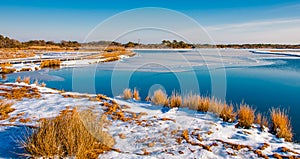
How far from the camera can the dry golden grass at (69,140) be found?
3.32 m

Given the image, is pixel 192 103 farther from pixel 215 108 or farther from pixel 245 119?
pixel 245 119

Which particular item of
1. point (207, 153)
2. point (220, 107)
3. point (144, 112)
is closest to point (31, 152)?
point (207, 153)

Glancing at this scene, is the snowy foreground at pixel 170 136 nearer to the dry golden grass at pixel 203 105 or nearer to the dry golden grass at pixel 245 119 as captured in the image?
the dry golden grass at pixel 245 119

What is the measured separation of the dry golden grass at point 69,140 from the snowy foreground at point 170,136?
200mm

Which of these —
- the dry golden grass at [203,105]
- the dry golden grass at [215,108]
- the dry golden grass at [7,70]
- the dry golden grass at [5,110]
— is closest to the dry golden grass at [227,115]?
the dry golden grass at [215,108]

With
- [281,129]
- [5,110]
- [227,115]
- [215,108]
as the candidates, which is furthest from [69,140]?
[281,129]

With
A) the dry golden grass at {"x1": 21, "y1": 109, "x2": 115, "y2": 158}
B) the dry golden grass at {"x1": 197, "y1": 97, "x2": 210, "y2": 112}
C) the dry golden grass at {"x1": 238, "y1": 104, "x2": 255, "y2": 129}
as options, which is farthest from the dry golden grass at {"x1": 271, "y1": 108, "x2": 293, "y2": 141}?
the dry golden grass at {"x1": 21, "y1": 109, "x2": 115, "y2": 158}

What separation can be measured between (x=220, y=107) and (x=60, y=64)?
1779 cm

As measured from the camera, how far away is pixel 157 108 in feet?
21.3

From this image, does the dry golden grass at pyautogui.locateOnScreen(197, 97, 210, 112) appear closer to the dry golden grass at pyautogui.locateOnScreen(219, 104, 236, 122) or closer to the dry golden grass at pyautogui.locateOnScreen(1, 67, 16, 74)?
the dry golden grass at pyautogui.locateOnScreen(219, 104, 236, 122)

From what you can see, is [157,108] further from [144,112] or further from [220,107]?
[220,107]

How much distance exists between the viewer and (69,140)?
137 inches

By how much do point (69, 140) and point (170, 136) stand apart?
181 centimetres

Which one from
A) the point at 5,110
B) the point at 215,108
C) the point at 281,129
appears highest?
the point at 5,110
